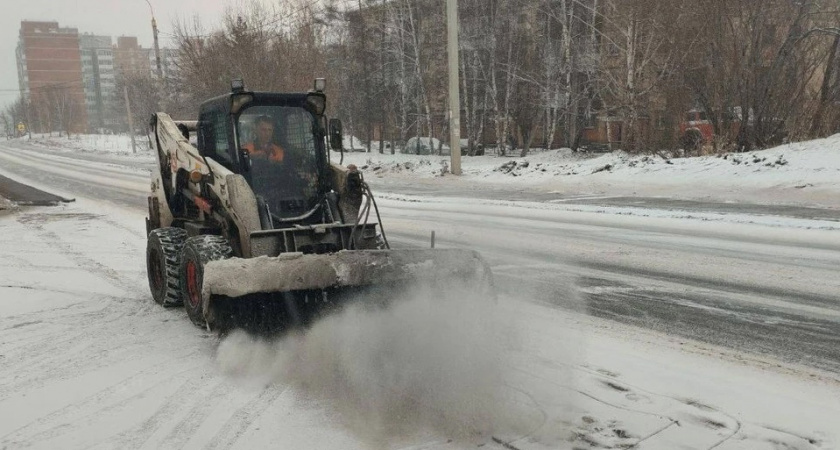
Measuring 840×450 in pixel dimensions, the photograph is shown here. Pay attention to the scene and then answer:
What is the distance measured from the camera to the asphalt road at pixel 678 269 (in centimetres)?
523

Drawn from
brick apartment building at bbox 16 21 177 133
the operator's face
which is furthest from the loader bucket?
brick apartment building at bbox 16 21 177 133

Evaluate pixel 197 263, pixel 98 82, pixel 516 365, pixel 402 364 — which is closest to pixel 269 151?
pixel 197 263

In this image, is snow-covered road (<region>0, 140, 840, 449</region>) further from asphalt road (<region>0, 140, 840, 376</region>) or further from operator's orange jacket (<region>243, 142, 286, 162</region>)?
operator's orange jacket (<region>243, 142, 286, 162</region>)

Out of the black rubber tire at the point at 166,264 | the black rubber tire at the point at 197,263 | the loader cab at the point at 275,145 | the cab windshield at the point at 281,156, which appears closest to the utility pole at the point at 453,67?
the loader cab at the point at 275,145

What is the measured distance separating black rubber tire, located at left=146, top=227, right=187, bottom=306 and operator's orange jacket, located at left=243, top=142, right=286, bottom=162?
3.94 ft

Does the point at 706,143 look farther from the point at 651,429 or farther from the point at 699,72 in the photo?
the point at 651,429

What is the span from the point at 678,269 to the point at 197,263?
5230 millimetres

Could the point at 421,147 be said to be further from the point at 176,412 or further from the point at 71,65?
the point at 71,65

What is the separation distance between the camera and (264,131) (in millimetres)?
6223

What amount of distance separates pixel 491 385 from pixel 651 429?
3.23 feet

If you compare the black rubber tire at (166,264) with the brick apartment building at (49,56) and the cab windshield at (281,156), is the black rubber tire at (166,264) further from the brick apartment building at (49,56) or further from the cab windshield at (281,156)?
the brick apartment building at (49,56)

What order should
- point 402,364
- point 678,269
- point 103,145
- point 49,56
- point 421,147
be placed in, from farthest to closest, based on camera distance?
point 49,56 → point 103,145 → point 421,147 → point 678,269 → point 402,364

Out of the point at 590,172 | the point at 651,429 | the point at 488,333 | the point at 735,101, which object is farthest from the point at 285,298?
the point at 735,101

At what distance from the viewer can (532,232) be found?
34.7ft
